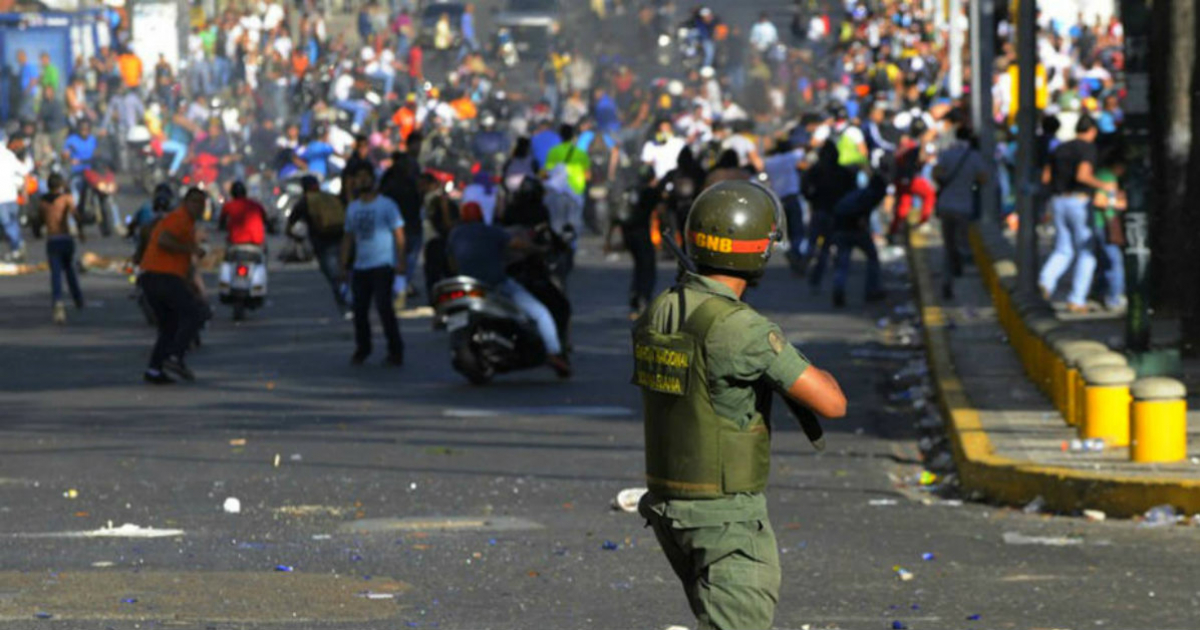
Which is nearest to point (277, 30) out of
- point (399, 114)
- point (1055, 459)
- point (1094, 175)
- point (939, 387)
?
point (399, 114)

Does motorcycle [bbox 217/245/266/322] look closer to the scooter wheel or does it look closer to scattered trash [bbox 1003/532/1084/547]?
the scooter wheel

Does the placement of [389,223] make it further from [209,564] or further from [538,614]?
[538,614]

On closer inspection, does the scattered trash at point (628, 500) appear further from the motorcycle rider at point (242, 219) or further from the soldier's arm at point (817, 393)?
the motorcycle rider at point (242, 219)

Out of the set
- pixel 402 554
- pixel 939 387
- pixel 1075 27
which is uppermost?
pixel 402 554

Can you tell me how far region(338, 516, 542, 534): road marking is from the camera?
11680mm

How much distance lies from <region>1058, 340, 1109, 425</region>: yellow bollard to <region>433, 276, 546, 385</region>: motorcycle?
5035mm

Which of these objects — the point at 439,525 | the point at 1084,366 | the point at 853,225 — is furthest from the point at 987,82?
the point at 439,525

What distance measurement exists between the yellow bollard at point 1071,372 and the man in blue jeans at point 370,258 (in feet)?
22.2

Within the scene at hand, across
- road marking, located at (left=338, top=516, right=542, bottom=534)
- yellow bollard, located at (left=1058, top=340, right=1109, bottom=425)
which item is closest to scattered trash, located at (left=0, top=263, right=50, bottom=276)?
yellow bollard, located at (left=1058, top=340, right=1109, bottom=425)

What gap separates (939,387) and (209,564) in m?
7.37

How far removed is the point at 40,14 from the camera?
1954 inches

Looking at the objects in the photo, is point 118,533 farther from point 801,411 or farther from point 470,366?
point 470,366

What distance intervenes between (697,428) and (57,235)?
19305 millimetres

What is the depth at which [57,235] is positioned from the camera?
2500 cm
